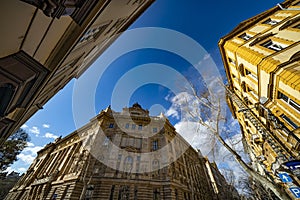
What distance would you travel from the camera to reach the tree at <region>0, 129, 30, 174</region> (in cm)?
1784

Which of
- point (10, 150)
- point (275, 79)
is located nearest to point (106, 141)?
point (10, 150)

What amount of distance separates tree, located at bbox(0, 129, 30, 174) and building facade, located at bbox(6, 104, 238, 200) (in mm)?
6350

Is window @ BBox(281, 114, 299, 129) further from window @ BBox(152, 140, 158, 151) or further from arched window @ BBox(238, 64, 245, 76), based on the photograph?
window @ BBox(152, 140, 158, 151)

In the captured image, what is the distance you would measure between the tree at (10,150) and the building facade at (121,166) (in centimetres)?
635

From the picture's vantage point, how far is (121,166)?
20.2 metres

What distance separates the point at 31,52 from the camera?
15.1ft

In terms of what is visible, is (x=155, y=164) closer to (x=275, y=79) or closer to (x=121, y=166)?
(x=121, y=166)

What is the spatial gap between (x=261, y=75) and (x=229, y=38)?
7.66m

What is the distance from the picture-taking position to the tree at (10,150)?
A: 17.8 m

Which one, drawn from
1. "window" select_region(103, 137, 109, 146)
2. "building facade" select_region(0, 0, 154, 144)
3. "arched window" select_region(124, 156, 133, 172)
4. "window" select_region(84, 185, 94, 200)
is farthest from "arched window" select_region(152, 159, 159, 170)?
"building facade" select_region(0, 0, 154, 144)

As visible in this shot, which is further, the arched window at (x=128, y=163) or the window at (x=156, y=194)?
the arched window at (x=128, y=163)

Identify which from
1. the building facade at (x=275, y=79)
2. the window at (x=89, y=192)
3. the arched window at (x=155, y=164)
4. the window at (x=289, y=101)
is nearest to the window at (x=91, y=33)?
the building facade at (x=275, y=79)

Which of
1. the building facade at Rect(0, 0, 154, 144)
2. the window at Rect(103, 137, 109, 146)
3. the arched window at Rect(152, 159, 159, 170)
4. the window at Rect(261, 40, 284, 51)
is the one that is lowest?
the building facade at Rect(0, 0, 154, 144)

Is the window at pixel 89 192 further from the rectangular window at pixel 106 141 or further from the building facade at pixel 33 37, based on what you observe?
the building facade at pixel 33 37
